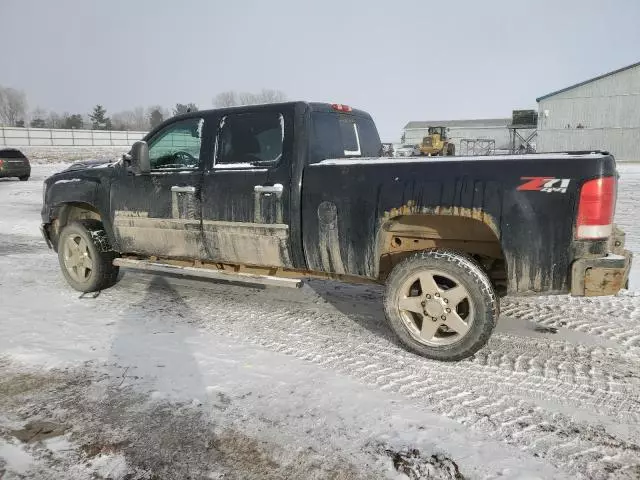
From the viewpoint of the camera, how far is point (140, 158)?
4945mm

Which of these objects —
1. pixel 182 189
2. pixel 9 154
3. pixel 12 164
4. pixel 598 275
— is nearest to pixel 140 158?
pixel 182 189

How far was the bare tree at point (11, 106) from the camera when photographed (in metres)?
104

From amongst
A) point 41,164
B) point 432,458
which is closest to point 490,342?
point 432,458

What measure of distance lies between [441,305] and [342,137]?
2.00m

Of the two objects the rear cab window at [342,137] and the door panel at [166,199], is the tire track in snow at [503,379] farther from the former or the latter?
the rear cab window at [342,137]

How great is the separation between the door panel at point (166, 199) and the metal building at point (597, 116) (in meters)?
38.7

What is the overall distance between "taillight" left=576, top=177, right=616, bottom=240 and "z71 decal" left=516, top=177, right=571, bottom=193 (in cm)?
11

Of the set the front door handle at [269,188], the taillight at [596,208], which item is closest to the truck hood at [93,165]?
the front door handle at [269,188]

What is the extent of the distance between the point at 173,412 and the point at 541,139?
43.5m

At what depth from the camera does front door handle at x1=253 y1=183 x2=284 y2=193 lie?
4.27 metres

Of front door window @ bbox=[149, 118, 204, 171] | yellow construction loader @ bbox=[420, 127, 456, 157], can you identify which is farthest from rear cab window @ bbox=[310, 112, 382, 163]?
yellow construction loader @ bbox=[420, 127, 456, 157]

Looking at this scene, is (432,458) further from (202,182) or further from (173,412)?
(202,182)

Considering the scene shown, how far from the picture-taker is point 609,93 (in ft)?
125

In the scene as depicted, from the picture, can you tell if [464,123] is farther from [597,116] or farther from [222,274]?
[222,274]
